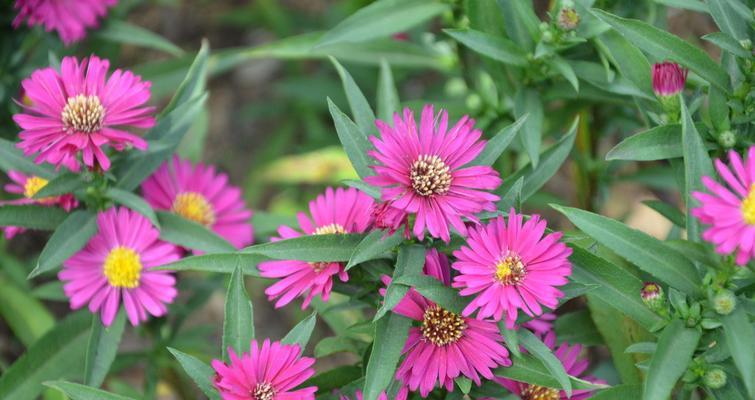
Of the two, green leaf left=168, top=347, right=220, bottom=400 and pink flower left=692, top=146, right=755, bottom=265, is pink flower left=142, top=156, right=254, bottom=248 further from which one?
pink flower left=692, top=146, right=755, bottom=265

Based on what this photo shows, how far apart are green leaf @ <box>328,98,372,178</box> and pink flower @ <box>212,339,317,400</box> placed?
32 centimetres

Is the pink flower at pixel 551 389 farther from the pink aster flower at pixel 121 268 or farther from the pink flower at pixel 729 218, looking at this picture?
the pink aster flower at pixel 121 268

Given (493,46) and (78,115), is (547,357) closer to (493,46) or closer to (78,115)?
(493,46)

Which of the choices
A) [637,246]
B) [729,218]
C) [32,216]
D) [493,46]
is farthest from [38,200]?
[729,218]

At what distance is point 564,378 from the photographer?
129cm

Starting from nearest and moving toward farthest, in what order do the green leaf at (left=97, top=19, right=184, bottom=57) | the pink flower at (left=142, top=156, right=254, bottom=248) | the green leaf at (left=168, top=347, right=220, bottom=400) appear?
the green leaf at (left=168, top=347, right=220, bottom=400)
the pink flower at (left=142, top=156, right=254, bottom=248)
the green leaf at (left=97, top=19, right=184, bottom=57)

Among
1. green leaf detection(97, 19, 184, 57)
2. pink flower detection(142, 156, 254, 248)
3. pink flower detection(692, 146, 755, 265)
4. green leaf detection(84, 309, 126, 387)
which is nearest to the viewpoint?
pink flower detection(692, 146, 755, 265)

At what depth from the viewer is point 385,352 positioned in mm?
1328

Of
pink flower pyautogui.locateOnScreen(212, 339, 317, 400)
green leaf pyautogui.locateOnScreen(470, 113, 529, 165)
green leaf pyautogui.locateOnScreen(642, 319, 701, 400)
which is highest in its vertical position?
green leaf pyautogui.locateOnScreen(470, 113, 529, 165)

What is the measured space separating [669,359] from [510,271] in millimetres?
268

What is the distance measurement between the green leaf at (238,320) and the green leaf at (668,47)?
775 millimetres

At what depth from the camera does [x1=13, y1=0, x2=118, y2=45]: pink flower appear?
1.84 metres

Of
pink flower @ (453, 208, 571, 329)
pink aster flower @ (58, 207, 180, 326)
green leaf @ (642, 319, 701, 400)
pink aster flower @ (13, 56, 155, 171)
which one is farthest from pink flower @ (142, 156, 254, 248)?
green leaf @ (642, 319, 701, 400)

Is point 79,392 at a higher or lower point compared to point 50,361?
lower
